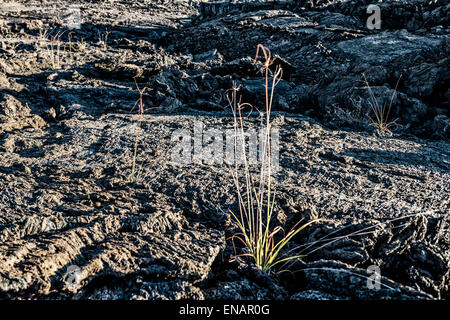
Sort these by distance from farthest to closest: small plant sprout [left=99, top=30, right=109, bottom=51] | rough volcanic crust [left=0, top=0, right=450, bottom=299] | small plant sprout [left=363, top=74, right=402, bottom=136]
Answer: small plant sprout [left=99, top=30, right=109, bottom=51], small plant sprout [left=363, top=74, right=402, bottom=136], rough volcanic crust [left=0, top=0, right=450, bottom=299]

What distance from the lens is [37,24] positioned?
7.29m

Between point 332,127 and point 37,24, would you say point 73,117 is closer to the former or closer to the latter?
point 332,127

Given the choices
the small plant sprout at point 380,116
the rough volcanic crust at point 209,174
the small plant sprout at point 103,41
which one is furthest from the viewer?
the small plant sprout at point 103,41

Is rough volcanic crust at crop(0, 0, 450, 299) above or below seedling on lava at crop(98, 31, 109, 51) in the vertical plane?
below

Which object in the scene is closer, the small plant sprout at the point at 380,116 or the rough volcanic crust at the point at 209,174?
the rough volcanic crust at the point at 209,174

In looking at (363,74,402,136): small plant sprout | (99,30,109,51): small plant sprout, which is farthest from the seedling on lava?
(363,74,402,136): small plant sprout

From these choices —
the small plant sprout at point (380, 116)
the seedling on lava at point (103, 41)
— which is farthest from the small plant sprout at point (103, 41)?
the small plant sprout at point (380, 116)

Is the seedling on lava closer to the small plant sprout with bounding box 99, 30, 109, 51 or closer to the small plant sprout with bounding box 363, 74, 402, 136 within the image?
the small plant sprout with bounding box 99, 30, 109, 51

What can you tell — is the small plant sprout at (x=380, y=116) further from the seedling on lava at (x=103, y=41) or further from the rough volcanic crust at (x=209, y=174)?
the seedling on lava at (x=103, y=41)

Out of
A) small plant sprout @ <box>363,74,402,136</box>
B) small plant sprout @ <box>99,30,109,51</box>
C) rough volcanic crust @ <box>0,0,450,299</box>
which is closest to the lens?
rough volcanic crust @ <box>0,0,450,299</box>

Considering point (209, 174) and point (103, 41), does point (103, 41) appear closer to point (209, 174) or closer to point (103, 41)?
point (103, 41)
